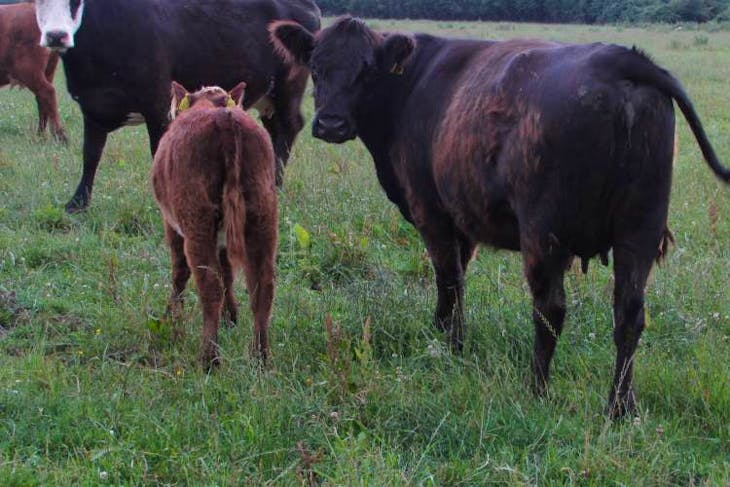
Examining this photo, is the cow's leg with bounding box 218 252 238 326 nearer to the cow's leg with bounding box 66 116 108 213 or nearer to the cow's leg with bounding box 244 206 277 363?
the cow's leg with bounding box 244 206 277 363

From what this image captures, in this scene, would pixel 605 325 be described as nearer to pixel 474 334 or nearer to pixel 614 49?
pixel 474 334

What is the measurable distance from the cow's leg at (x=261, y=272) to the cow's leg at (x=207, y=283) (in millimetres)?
167

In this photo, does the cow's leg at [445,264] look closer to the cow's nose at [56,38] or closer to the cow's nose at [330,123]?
the cow's nose at [330,123]

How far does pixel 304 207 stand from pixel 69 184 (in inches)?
99.8

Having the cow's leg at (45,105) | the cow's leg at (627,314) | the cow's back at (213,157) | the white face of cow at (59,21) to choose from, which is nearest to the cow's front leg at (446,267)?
the cow's back at (213,157)

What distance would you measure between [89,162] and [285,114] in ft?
7.40

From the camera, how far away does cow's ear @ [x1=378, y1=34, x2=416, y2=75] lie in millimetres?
5398

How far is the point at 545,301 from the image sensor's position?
13.8 ft

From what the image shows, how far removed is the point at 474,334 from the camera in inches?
201

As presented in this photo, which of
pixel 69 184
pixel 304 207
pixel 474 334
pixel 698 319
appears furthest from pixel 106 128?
Result: pixel 698 319

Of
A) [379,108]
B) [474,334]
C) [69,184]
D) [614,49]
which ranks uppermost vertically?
[614,49]

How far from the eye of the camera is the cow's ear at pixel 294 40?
577 centimetres

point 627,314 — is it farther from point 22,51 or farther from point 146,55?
point 22,51

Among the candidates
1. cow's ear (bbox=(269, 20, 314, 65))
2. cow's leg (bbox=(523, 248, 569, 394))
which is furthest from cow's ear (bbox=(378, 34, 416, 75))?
cow's leg (bbox=(523, 248, 569, 394))
